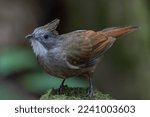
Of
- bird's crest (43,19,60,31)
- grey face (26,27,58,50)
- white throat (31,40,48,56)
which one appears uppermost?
bird's crest (43,19,60,31)

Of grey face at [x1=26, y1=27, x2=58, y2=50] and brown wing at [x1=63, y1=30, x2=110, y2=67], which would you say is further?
brown wing at [x1=63, y1=30, x2=110, y2=67]

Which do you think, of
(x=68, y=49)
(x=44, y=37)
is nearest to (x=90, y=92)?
(x=68, y=49)

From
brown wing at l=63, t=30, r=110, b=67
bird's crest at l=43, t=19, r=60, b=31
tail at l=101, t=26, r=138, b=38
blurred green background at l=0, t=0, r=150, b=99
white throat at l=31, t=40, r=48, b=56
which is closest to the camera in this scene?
bird's crest at l=43, t=19, r=60, b=31

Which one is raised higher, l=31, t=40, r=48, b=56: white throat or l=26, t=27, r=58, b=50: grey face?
l=26, t=27, r=58, b=50: grey face

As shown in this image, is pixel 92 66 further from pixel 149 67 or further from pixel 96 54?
pixel 149 67

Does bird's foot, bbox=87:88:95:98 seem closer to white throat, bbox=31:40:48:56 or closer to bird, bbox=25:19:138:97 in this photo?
bird, bbox=25:19:138:97

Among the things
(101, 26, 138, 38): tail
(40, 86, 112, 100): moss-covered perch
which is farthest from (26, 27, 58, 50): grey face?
(101, 26, 138, 38): tail

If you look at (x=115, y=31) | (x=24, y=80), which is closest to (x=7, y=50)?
(x=24, y=80)

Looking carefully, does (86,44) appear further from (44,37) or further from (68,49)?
(44,37)

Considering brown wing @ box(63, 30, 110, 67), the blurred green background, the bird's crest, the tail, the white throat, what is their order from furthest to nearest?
the blurred green background → the tail → brown wing @ box(63, 30, 110, 67) → the white throat → the bird's crest
